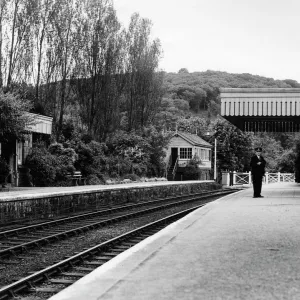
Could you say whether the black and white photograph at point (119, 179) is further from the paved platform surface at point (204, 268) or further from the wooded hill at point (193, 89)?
the wooded hill at point (193, 89)

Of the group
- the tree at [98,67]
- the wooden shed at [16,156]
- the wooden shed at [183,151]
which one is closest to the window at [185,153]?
the wooden shed at [183,151]

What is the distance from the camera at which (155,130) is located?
50375mm

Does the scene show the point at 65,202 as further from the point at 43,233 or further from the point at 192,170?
the point at 192,170

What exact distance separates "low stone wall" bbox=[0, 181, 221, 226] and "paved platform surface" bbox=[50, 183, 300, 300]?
24.1ft

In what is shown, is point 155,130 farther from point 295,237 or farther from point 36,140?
point 295,237

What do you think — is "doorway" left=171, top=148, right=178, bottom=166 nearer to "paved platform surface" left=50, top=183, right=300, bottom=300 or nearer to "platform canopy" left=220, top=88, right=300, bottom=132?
"platform canopy" left=220, top=88, right=300, bottom=132

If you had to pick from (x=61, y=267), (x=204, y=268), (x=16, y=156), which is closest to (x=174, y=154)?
(x=16, y=156)

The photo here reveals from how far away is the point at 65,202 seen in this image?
66.1 feet

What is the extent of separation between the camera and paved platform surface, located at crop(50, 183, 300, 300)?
5105mm

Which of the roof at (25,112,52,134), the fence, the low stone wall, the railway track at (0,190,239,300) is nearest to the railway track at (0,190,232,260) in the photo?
the railway track at (0,190,239,300)

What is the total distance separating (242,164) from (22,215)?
48054mm

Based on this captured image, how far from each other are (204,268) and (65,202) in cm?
1429

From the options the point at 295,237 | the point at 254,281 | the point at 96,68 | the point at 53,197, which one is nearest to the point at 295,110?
the point at 53,197

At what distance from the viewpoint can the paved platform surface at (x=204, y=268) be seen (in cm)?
511
